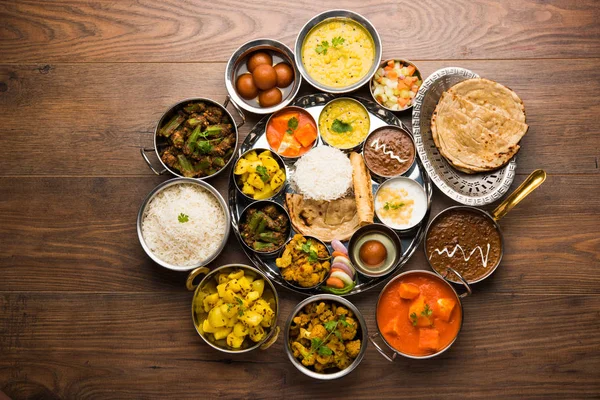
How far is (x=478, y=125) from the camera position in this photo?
3627mm

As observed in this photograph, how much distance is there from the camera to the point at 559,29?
3924 mm

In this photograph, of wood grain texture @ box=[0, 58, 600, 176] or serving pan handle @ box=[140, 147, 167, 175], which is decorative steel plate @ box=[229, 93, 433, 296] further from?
serving pan handle @ box=[140, 147, 167, 175]

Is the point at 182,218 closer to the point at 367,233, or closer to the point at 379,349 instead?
the point at 367,233

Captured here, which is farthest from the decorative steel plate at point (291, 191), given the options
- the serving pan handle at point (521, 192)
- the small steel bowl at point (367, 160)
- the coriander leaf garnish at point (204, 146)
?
the serving pan handle at point (521, 192)

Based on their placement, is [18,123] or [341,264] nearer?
[341,264]

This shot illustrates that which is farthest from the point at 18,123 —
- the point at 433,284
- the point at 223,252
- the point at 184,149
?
the point at 433,284

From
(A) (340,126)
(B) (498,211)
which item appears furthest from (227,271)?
(B) (498,211)

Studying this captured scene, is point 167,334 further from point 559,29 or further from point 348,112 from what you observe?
point 559,29

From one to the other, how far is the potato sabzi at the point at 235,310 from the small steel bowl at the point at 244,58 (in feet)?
4.13

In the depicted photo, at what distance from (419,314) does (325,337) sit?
26.7 inches

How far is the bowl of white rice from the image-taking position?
11.6 ft

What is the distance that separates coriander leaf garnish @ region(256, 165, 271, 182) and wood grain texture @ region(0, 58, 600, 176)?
1.57ft

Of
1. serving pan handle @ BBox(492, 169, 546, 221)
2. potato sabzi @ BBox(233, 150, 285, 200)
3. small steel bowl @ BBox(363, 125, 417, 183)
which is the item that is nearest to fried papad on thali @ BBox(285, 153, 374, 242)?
small steel bowl @ BBox(363, 125, 417, 183)

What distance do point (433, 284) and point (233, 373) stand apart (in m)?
1.61
